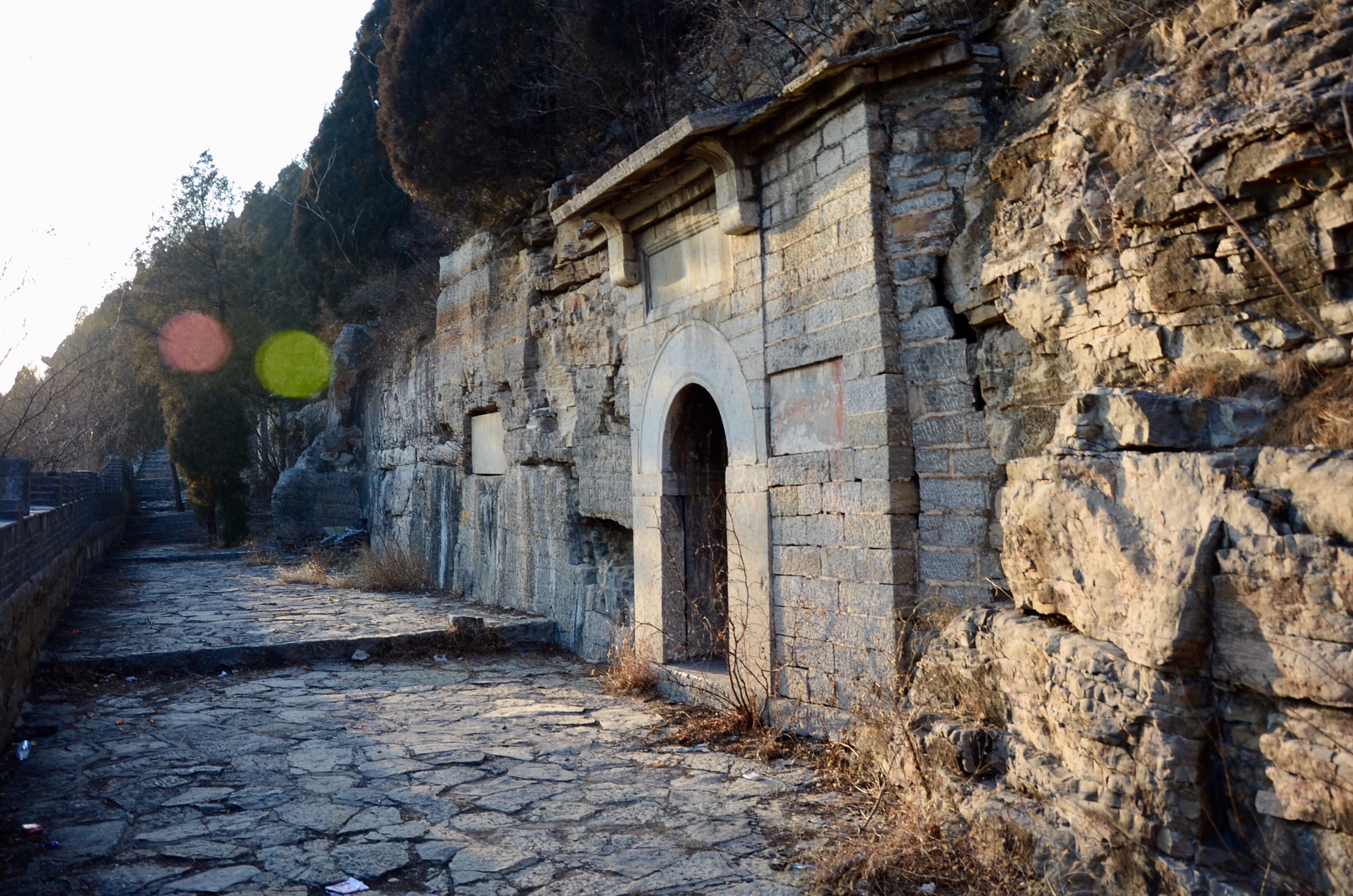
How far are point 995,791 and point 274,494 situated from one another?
1500cm

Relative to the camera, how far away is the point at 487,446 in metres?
10.4

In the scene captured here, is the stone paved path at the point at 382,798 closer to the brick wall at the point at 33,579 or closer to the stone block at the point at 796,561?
the brick wall at the point at 33,579

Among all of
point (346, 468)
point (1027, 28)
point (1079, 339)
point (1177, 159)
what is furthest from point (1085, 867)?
point (346, 468)

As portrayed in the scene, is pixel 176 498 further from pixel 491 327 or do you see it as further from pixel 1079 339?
pixel 1079 339

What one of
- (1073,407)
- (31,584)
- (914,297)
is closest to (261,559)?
(31,584)

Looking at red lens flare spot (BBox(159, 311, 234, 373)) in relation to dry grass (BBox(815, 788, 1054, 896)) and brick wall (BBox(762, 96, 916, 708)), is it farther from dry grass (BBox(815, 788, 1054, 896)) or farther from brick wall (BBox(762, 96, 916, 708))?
dry grass (BBox(815, 788, 1054, 896))

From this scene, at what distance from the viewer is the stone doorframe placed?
18.2ft

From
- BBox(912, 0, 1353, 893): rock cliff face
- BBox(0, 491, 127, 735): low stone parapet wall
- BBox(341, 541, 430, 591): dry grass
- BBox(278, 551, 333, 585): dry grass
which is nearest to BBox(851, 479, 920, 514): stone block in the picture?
BBox(912, 0, 1353, 893): rock cliff face

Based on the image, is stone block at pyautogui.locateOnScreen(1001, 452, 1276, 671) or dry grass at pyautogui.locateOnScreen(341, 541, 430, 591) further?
dry grass at pyautogui.locateOnScreen(341, 541, 430, 591)

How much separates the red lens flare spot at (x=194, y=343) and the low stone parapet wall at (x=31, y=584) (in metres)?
7.02

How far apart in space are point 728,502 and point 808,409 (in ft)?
3.09

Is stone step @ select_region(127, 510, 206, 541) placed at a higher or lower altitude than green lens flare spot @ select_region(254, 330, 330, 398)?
lower

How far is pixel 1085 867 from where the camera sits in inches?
116

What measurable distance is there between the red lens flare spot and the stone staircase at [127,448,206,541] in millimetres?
2856
